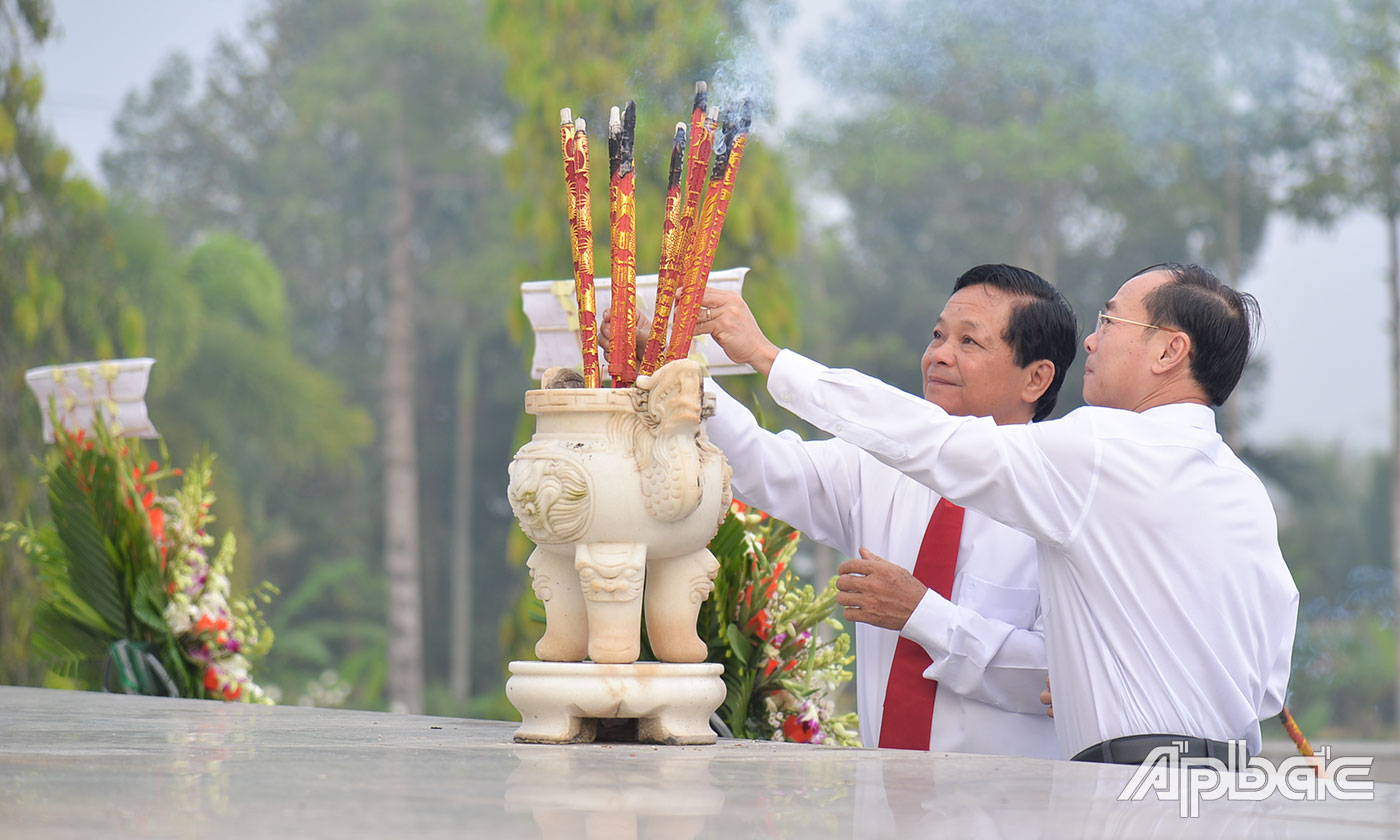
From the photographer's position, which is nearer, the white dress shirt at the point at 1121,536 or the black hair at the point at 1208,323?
the white dress shirt at the point at 1121,536

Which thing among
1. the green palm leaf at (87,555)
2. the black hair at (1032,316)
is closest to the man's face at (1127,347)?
the black hair at (1032,316)

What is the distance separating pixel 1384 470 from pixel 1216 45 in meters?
5.97

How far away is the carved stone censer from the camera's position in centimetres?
183

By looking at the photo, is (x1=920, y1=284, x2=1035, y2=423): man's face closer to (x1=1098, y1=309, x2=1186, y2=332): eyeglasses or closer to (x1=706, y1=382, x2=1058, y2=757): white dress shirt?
(x1=706, y1=382, x2=1058, y2=757): white dress shirt

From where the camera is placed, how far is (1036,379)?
2652 millimetres

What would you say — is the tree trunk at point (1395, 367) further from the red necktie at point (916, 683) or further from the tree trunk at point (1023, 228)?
the red necktie at point (916, 683)

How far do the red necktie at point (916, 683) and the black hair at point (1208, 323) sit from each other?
55cm

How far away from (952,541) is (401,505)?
13.9 metres

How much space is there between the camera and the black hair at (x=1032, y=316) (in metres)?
2.61

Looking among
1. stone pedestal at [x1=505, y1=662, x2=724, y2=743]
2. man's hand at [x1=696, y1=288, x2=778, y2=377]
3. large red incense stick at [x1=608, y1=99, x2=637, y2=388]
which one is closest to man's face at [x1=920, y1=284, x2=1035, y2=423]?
man's hand at [x1=696, y1=288, x2=778, y2=377]

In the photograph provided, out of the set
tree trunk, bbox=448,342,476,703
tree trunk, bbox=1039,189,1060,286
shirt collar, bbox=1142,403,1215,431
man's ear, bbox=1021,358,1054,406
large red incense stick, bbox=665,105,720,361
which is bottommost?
tree trunk, bbox=448,342,476,703

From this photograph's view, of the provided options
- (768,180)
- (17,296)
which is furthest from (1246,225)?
(17,296)

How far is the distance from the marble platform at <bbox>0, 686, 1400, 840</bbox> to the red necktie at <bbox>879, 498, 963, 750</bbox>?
55cm

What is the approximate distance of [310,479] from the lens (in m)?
19.6
